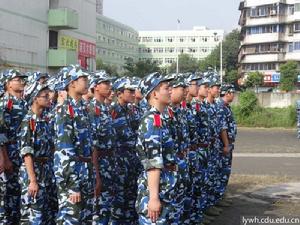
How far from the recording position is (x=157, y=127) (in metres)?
4.06

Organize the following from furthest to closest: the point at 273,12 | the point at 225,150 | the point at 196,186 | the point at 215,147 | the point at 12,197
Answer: the point at 273,12, the point at 225,150, the point at 215,147, the point at 196,186, the point at 12,197

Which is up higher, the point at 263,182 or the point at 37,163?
the point at 37,163

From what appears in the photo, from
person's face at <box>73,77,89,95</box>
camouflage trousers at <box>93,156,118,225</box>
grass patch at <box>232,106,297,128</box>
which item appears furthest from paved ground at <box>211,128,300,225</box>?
grass patch at <box>232,106,297,128</box>

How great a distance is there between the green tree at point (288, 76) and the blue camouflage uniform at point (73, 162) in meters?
43.2

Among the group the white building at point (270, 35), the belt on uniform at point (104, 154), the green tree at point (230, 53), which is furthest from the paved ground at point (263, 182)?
the green tree at point (230, 53)

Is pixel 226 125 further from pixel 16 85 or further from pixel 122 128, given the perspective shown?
pixel 16 85

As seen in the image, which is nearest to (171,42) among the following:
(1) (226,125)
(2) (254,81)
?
(2) (254,81)

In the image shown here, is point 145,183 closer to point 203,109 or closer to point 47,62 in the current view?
point 203,109

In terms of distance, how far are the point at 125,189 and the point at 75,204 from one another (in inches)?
51.9

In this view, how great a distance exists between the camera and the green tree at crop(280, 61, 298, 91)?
46156mm

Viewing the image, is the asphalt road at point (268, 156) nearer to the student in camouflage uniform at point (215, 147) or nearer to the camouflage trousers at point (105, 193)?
the student in camouflage uniform at point (215, 147)

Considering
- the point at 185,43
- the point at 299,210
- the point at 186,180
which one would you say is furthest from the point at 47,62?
the point at 185,43

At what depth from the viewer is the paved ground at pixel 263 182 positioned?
7383 mm

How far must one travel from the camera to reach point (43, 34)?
3219 centimetres
